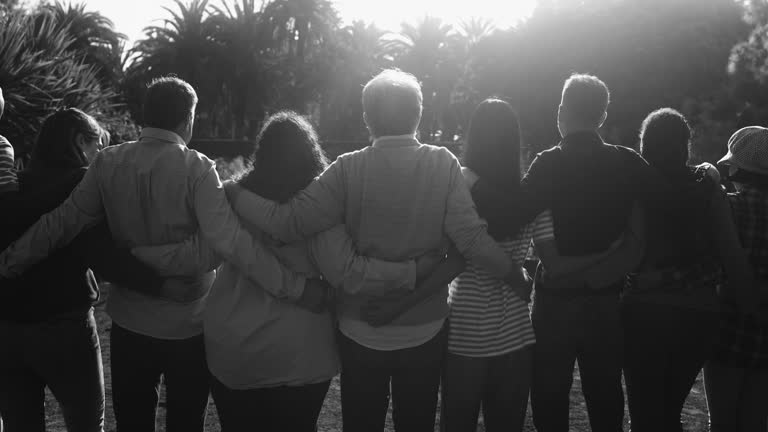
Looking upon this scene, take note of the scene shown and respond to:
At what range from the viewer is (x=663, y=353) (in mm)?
3244

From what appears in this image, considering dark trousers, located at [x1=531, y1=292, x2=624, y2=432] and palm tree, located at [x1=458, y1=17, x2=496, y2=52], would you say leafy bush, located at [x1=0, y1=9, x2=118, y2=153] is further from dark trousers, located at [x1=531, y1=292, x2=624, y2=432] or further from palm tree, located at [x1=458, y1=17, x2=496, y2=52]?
palm tree, located at [x1=458, y1=17, x2=496, y2=52]

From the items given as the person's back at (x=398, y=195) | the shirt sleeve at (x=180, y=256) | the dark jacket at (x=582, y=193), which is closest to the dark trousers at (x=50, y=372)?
the shirt sleeve at (x=180, y=256)

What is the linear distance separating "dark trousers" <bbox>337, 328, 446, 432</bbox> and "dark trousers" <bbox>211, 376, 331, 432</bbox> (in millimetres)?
145

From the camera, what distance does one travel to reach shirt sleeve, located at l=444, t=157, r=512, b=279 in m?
2.83

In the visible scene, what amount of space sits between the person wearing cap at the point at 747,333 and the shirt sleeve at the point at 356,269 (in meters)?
1.59

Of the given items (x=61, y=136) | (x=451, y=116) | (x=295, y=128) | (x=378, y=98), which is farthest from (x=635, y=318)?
(x=451, y=116)

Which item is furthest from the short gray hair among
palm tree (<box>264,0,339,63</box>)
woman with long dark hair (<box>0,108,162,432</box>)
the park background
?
palm tree (<box>264,0,339,63</box>)

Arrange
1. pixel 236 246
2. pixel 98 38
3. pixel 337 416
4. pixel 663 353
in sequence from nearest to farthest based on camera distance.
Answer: pixel 236 246, pixel 663 353, pixel 337 416, pixel 98 38

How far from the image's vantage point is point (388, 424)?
4.61 m

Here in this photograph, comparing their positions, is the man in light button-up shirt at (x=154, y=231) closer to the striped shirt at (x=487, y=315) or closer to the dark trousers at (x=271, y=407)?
the dark trousers at (x=271, y=407)

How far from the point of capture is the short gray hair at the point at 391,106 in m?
2.85

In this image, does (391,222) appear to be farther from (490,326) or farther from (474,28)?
(474,28)

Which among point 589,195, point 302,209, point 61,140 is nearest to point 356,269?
point 302,209

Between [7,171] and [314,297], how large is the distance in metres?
1.48
